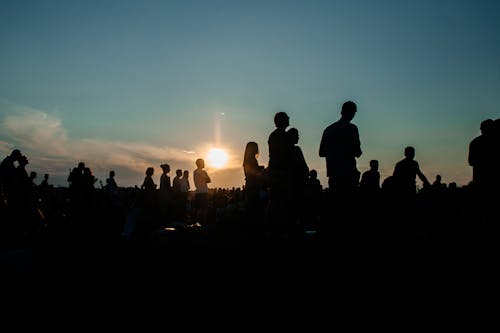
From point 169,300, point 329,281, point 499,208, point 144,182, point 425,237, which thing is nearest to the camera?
point 169,300

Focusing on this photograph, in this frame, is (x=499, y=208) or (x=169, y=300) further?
(x=499, y=208)

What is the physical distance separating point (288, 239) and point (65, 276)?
11.7 ft

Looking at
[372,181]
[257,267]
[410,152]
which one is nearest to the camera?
[257,267]

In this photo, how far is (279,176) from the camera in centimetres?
680

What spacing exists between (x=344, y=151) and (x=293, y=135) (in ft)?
3.12

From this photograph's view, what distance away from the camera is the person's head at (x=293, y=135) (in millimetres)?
6898

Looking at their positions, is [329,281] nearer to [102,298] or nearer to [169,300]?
[169,300]

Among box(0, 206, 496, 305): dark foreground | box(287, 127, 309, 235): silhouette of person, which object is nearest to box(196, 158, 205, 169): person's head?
box(0, 206, 496, 305): dark foreground

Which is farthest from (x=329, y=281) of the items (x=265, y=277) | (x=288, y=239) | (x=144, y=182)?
(x=144, y=182)

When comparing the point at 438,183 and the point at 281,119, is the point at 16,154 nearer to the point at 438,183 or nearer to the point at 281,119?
the point at 281,119

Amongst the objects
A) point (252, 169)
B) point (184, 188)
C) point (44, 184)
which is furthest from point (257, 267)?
point (44, 184)

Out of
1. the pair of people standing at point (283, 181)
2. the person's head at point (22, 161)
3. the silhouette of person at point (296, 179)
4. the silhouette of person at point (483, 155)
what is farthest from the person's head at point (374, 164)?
the person's head at point (22, 161)

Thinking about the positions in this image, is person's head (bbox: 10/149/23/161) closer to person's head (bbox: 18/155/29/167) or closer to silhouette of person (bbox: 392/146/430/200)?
person's head (bbox: 18/155/29/167)

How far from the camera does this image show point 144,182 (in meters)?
11.3
